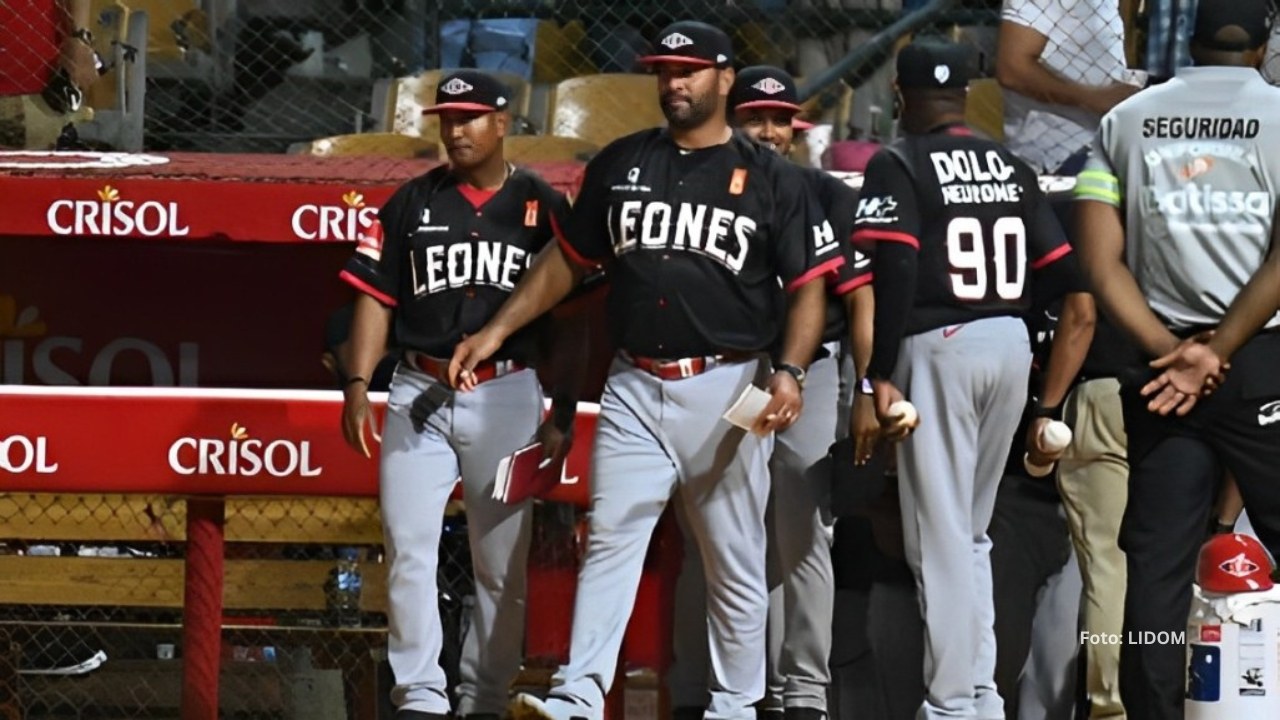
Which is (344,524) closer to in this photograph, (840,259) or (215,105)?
(215,105)

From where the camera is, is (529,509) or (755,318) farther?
(529,509)

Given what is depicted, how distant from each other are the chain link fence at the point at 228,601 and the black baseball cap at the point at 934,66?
213 centimetres

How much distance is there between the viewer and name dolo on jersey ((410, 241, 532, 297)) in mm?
5969

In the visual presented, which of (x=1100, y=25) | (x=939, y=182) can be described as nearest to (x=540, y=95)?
(x=1100, y=25)

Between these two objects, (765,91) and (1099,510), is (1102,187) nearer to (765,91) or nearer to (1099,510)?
(1099,510)

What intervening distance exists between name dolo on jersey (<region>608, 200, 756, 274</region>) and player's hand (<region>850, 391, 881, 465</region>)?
457 millimetres

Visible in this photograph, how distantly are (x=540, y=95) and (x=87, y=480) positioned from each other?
3.10m

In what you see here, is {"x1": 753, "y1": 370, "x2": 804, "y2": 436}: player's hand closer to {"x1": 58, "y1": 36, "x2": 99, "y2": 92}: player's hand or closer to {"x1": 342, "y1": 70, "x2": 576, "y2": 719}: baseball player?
{"x1": 342, "y1": 70, "x2": 576, "y2": 719}: baseball player

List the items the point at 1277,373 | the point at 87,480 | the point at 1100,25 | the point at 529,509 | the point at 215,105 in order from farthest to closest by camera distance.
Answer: the point at 215,105, the point at 1100,25, the point at 87,480, the point at 529,509, the point at 1277,373

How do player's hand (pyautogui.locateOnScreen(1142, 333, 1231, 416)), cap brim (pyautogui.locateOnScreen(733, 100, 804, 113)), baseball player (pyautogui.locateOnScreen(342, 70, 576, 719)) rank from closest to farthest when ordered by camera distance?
player's hand (pyautogui.locateOnScreen(1142, 333, 1231, 416)) < baseball player (pyautogui.locateOnScreen(342, 70, 576, 719)) < cap brim (pyautogui.locateOnScreen(733, 100, 804, 113))

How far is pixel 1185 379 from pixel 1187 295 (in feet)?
0.98

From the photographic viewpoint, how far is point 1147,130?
17.4 ft

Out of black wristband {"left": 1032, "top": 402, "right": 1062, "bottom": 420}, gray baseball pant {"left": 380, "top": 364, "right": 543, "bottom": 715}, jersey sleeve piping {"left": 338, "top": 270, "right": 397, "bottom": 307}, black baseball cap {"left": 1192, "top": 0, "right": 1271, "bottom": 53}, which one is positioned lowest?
gray baseball pant {"left": 380, "top": 364, "right": 543, "bottom": 715}

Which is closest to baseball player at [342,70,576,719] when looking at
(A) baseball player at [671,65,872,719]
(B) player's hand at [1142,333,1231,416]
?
(A) baseball player at [671,65,872,719]
